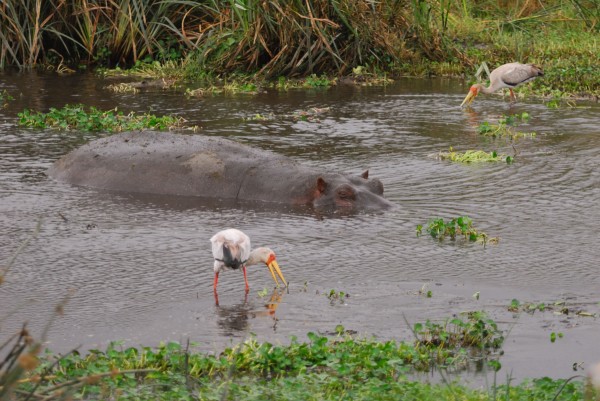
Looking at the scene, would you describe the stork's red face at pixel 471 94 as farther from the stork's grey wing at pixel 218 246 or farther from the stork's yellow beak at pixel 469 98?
the stork's grey wing at pixel 218 246

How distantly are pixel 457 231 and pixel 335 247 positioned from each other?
0.84m

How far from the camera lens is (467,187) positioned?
888cm

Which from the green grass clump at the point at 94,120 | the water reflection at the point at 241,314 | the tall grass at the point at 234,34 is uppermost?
the tall grass at the point at 234,34

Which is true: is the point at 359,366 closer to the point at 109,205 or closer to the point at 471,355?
the point at 471,355

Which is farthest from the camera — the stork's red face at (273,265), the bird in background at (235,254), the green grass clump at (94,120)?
the green grass clump at (94,120)

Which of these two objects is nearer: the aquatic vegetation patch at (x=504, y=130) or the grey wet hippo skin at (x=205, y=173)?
the grey wet hippo skin at (x=205, y=173)

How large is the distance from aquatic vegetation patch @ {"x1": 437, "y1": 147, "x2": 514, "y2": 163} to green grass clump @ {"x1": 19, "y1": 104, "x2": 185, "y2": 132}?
9.50 ft

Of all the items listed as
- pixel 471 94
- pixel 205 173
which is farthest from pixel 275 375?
pixel 471 94

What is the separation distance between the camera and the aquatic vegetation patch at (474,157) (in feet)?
32.2

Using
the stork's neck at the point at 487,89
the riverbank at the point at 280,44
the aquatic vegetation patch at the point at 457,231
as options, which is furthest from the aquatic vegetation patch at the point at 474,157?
the riverbank at the point at 280,44

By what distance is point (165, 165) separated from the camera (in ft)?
29.0

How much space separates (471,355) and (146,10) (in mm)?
11451

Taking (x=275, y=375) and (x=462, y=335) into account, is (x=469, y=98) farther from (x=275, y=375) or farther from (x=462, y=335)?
(x=275, y=375)

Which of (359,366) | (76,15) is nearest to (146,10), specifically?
(76,15)
